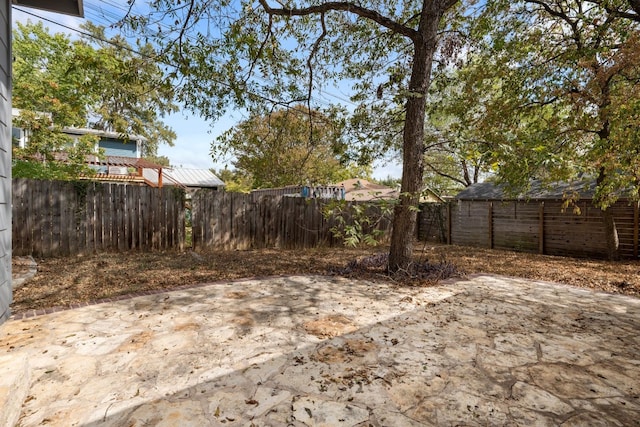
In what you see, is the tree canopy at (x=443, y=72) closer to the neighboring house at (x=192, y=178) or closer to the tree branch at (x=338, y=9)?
the tree branch at (x=338, y=9)

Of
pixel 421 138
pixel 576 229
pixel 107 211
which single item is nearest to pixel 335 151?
pixel 421 138

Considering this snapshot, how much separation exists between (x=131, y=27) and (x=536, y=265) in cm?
847

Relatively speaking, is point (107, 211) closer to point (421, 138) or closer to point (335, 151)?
point (335, 151)

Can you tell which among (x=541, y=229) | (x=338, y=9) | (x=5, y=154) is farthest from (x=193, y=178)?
(x=541, y=229)

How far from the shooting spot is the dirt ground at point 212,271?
3.89 metres

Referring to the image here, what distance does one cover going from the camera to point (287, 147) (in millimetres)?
15734

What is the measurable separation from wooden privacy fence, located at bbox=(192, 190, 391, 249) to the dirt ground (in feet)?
1.56

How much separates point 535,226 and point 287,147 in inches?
434

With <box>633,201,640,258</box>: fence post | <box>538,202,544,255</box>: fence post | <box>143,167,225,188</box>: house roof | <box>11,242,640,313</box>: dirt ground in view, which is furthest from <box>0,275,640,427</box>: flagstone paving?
<box>143,167,225,188</box>: house roof

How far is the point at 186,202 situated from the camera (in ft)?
23.1

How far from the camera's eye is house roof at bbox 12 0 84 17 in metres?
3.59

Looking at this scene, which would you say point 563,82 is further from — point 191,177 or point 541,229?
point 191,177

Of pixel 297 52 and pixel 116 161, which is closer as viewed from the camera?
pixel 297 52

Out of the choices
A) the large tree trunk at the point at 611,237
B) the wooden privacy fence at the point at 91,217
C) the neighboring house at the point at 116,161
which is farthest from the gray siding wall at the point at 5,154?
the large tree trunk at the point at 611,237
